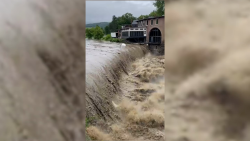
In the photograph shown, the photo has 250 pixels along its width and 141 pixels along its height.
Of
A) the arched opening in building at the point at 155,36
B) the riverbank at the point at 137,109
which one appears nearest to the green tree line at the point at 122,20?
the arched opening in building at the point at 155,36

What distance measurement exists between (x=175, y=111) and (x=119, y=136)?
232cm

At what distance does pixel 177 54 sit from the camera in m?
0.63

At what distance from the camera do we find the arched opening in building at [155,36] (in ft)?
25.1

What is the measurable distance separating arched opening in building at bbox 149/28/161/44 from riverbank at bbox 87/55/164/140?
1.23 meters

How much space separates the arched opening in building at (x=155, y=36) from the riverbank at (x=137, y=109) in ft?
4.02

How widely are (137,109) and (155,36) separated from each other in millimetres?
4398

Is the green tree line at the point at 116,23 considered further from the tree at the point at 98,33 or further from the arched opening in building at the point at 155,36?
the arched opening in building at the point at 155,36

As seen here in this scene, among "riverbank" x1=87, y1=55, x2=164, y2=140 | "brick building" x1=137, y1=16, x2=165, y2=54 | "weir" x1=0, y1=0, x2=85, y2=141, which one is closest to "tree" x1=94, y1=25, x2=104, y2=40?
"brick building" x1=137, y1=16, x2=165, y2=54

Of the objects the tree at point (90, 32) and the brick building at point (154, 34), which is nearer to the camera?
the brick building at point (154, 34)

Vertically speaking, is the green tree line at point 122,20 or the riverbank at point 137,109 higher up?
the green tree line at point 122,20

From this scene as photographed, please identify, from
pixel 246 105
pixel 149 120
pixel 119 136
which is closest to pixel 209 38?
pixel 246 105

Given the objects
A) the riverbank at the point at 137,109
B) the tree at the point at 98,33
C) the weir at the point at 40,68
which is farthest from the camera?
the tree at the point at 98,33

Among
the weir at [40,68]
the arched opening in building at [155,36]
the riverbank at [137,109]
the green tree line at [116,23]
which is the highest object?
the green tree line at [116,23]

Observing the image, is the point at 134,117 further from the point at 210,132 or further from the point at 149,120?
the point at 210,132
